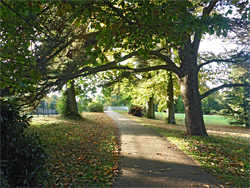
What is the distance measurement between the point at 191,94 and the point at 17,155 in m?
8.33

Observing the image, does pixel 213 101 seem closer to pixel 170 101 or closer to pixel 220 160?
pixel 170 101

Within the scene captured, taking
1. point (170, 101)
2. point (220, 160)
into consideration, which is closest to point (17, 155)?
point (220, 160)

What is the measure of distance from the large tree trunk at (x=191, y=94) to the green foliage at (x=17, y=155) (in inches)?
310

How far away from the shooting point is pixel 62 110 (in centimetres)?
1619

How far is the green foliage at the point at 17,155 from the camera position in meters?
2.73

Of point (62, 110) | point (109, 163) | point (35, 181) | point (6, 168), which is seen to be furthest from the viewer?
point (62, 110)

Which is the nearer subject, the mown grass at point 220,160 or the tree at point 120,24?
the tree at point 120,24

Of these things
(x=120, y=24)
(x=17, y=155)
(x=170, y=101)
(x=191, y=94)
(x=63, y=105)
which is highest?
(x=120, y=24)

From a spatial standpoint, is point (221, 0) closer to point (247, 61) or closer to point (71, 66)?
point (247, 61)

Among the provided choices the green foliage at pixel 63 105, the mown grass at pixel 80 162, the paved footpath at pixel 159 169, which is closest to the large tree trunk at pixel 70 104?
the green foliage at pixel 63 105

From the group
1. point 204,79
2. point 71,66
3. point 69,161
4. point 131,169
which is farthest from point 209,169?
point 204,79

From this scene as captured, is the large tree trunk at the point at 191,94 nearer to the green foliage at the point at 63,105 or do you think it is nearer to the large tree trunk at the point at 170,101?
the large tree trunk at the point at 170,101

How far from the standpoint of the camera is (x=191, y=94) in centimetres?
944

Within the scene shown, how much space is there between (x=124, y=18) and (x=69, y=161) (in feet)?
14.9
